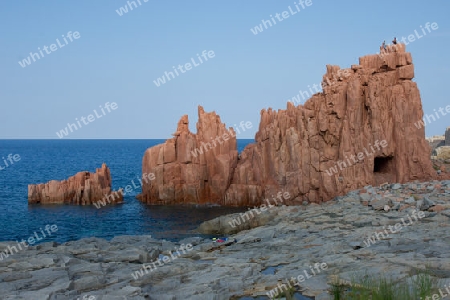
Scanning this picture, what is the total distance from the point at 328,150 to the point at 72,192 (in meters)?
34.8

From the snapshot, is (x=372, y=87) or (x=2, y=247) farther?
(x=372, y=87)

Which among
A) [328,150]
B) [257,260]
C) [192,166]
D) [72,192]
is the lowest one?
[257,260]

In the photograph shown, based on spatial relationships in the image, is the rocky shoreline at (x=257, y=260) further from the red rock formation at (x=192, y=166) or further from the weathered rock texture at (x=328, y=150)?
the red rock formation at (x=192, y=166)

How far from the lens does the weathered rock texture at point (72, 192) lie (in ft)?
206

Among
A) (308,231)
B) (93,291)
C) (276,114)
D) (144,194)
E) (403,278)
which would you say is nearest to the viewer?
(403,278)

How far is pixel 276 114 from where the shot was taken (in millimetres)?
57375

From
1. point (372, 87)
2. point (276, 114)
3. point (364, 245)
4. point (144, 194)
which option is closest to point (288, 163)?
point (276, 114)

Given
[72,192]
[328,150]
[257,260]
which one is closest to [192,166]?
[72,192]

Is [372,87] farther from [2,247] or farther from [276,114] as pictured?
[2,247]

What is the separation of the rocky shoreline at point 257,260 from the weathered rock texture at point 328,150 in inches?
542

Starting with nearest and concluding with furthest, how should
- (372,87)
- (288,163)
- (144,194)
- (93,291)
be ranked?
(93,291)
(372,87)
(288,163)
(144,194)

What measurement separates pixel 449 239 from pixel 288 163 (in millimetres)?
32249

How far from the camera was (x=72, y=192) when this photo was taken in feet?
208

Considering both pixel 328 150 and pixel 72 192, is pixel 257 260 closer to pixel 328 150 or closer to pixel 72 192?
pixel 328 150
